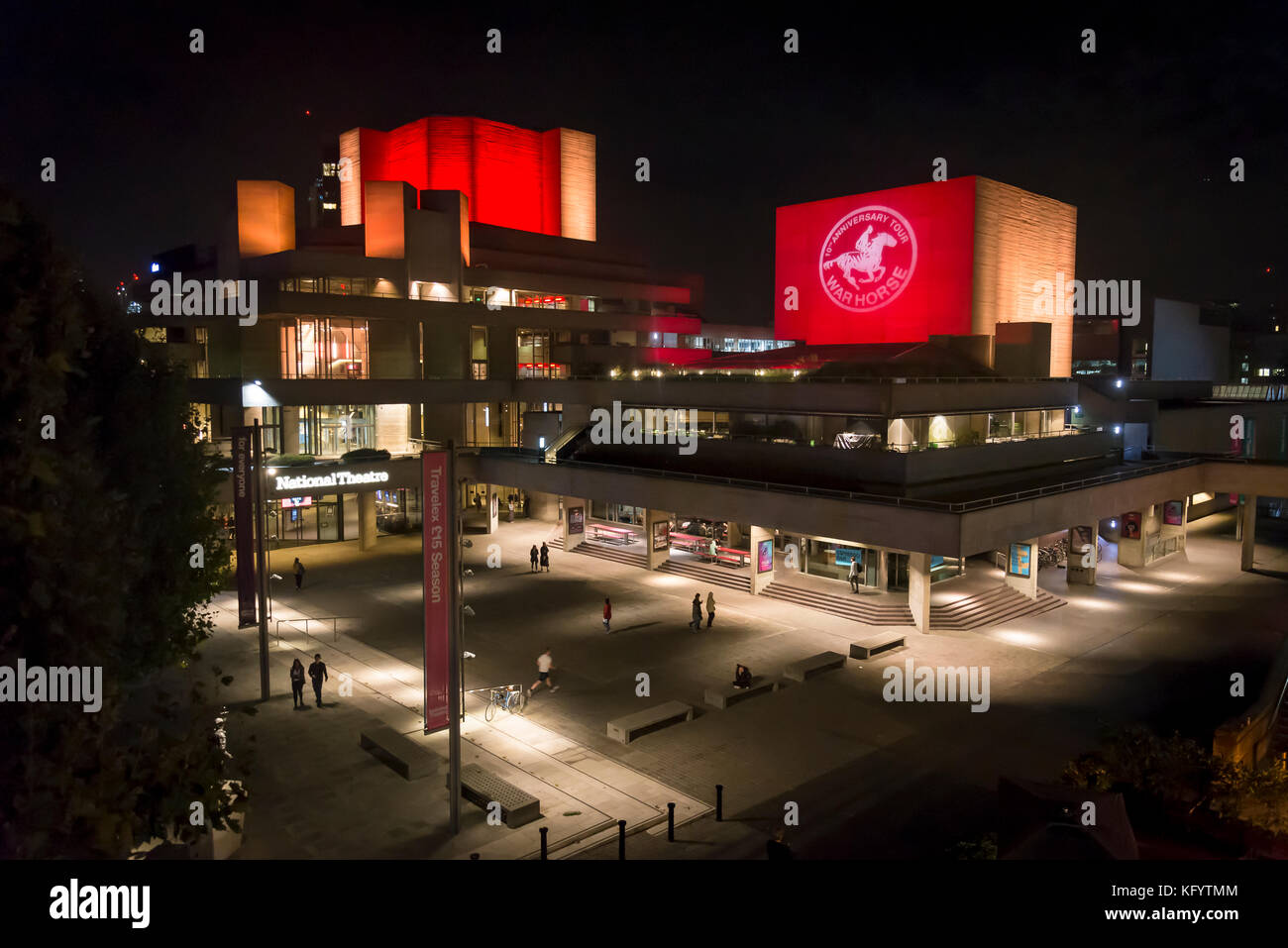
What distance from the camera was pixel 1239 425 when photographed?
191 feet

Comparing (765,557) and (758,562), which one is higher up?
(765,557)

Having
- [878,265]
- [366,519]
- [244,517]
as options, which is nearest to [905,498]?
[244,517]

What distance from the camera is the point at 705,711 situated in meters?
22.0

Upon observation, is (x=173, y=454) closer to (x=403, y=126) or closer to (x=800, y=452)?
(x=800, y=452)

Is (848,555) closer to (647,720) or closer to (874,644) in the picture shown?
(874,644)

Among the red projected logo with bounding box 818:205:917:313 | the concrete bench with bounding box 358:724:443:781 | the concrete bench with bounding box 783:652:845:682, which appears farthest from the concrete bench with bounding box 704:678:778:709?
the red projected logo with bounding box 818:205:917:313

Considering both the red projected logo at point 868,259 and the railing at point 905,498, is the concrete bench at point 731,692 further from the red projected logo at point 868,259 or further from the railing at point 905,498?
the red projected logo at point 868,259

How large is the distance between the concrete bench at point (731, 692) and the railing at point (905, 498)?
836 centimetres

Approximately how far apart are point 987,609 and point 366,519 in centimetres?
3011

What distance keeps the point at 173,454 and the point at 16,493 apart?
7189mm
